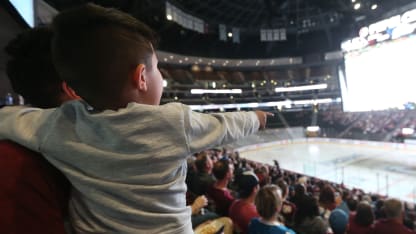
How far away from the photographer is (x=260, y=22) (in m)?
21.3

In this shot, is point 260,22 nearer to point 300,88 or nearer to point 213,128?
point 300,88

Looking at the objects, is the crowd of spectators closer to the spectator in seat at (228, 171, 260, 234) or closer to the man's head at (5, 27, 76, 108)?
the spectator in seat at (228, 171, 260, 234)

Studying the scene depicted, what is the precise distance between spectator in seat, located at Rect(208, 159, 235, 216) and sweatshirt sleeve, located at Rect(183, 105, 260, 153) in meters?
1.44

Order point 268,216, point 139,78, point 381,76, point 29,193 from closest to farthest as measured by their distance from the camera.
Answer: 1. point 29,193
2. point 139,78
3. point 268,216
4. point 381,76

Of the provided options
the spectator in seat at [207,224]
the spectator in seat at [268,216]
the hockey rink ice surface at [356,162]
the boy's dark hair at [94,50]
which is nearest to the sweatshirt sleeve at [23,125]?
the boy's dark hair at [94,50]

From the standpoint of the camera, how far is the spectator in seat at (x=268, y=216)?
51.7 inches

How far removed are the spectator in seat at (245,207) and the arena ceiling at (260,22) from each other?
11.3m

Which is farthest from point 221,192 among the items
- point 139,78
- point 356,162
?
point 356,162

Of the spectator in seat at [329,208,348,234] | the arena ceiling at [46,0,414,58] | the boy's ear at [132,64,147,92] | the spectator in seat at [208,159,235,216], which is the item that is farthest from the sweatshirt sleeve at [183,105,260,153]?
the arena ceiling at [46,0,414,58]

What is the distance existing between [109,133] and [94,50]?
198 mm

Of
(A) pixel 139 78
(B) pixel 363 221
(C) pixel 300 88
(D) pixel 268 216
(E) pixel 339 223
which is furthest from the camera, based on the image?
(C) pixel 300 88

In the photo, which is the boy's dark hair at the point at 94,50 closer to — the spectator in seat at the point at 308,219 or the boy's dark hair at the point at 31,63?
the boy's dark hair at the point at 31,63

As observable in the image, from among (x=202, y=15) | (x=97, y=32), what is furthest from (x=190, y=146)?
(x=202, y=15)

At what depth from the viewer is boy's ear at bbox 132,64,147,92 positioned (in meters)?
0.60
